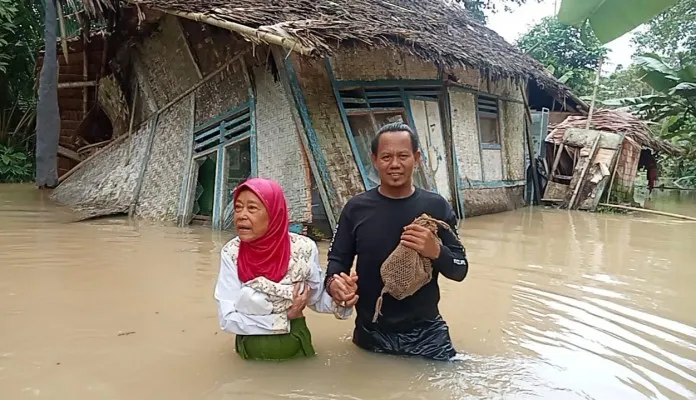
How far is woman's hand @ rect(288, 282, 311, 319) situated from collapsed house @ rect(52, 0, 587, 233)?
3.39m

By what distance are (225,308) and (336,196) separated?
4111 mm

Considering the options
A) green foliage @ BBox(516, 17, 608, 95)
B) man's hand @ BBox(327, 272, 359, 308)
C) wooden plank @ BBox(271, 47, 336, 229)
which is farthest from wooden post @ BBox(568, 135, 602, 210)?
man's hand @ BBox(327, 272, 359, 308)

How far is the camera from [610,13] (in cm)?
90

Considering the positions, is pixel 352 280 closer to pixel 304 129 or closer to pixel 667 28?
pixel 667 28

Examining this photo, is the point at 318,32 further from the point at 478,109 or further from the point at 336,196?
the point at 478,109

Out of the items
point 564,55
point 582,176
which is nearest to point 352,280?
point 582,176

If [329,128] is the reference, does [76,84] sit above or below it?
above

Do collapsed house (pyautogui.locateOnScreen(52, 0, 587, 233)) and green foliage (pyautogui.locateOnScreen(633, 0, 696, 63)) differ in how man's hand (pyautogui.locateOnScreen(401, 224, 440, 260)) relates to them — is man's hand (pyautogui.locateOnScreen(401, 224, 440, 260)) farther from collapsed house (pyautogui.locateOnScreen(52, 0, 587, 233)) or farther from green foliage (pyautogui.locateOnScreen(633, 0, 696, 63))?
collapsed house (pyautogui.locateOnScreen(52, 0, 587, 233))

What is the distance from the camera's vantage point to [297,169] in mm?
6953

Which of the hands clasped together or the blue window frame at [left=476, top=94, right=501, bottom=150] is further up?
the blue window frame at [left=476, top=94, right=501, bottom=150]

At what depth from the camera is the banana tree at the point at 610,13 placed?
2.88 ft

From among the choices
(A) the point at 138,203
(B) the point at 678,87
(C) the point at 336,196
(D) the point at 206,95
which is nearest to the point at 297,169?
(C) the point at 336,196

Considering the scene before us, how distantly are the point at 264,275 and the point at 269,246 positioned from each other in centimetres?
13

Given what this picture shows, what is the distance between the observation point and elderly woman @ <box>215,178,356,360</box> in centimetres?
288
